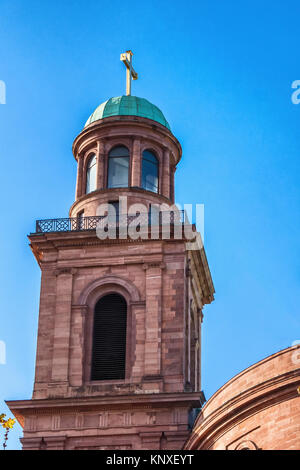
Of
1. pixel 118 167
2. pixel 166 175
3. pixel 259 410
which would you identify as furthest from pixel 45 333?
pixel 259 410

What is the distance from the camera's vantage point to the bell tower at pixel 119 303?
4562 centimetres

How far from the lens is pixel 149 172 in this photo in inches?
2080

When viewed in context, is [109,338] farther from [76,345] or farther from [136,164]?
[136,164]

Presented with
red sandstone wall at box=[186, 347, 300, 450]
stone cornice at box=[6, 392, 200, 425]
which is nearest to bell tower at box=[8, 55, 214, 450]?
stone cornice at box=[6, 392, 200, 425]

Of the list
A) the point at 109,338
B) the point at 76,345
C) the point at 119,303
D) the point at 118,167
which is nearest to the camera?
the point at 76,345

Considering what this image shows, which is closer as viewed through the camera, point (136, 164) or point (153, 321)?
point (153, 321)

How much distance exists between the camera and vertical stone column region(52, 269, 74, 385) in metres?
47.0

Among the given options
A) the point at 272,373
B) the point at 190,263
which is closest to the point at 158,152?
the point at 190,263

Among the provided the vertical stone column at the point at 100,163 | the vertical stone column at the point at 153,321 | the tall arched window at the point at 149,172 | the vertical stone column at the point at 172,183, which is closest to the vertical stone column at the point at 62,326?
the vertical stone column at the point at 153,321

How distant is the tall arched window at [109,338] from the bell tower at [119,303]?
39 millimetres

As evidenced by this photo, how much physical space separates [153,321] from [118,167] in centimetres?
804

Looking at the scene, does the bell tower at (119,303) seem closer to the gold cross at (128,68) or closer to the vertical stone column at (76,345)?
the vertical stone column at (76,345)

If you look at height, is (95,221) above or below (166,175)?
below
